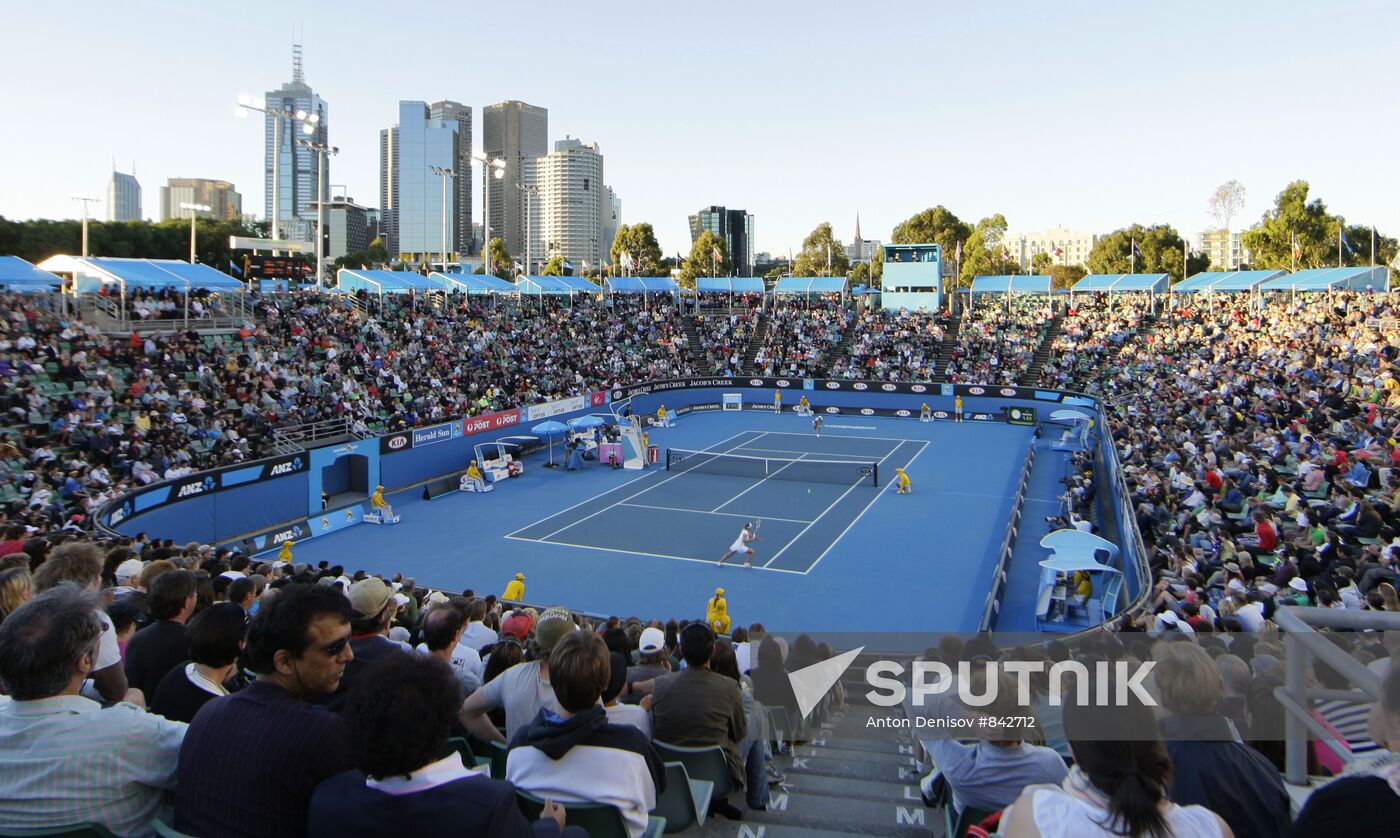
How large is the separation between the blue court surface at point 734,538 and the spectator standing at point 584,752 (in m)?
14.9

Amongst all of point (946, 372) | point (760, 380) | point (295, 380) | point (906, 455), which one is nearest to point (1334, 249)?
point (946, 372)

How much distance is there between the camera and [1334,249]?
8788 cm

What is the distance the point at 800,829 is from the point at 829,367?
57.4 meters

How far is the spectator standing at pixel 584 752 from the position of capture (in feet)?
13.7

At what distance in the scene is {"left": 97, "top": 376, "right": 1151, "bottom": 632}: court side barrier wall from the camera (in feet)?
72.6

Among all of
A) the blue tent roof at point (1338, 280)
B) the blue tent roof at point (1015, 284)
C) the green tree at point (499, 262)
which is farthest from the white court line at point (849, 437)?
the green tree at point (499, 262)

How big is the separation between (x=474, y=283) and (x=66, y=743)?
52.5m

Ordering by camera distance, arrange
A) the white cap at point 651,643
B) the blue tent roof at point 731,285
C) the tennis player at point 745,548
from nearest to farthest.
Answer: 1. the white cap at point 651,643
2. the tennis player at point 745,548
3. the blue tent roof at point 731,285

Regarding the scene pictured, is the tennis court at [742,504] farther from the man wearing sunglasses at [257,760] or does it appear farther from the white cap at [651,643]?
the man wearing sunglasses at [257,760]

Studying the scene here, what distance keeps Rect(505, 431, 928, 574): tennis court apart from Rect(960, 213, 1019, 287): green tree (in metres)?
68.4

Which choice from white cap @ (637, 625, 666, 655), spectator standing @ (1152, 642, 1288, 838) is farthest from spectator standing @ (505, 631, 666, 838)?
white cap @ (637, 625, 666, 655)

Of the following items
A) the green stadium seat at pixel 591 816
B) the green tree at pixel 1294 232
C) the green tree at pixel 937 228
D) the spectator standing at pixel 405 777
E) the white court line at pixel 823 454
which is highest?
Answer: the green tree at pixel 937 228

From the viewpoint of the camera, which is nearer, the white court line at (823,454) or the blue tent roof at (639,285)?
the white court line at (823,454)

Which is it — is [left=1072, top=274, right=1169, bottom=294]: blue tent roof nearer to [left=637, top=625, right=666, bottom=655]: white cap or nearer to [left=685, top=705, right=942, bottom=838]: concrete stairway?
[left=685, top=705, right=942, bottom=838]: concrete stairway
